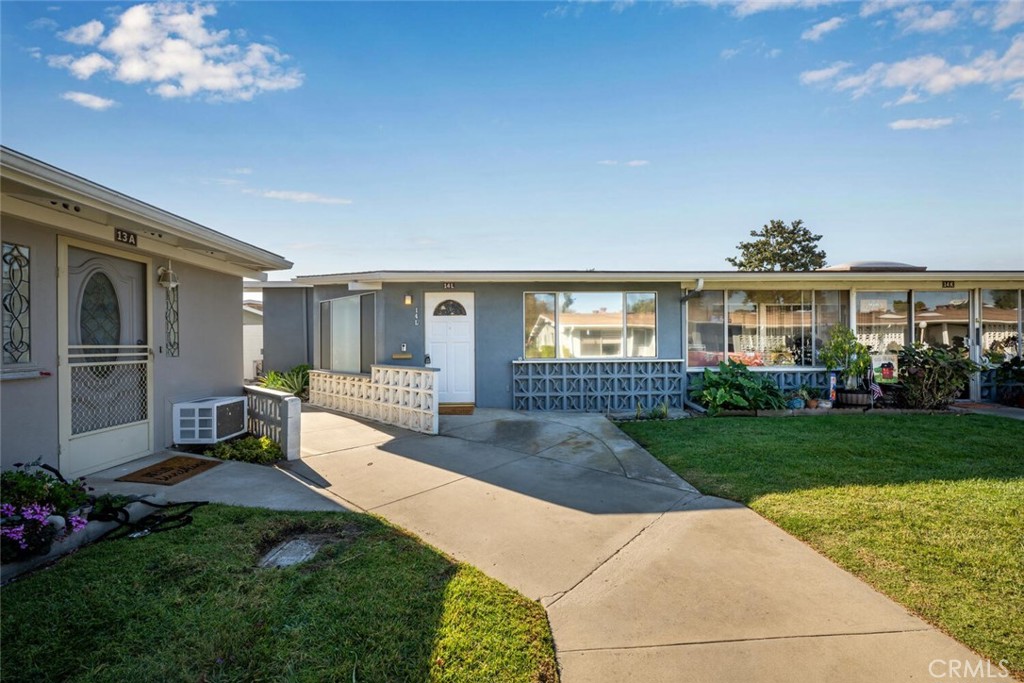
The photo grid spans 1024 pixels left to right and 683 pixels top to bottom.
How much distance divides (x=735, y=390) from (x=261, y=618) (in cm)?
852

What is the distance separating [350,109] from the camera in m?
9.36

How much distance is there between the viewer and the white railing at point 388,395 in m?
7.09

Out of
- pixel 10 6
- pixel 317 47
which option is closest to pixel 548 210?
pixel 317 47

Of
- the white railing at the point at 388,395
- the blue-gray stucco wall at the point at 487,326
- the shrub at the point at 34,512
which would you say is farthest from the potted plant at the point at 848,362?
the shrub at the point at 34,512

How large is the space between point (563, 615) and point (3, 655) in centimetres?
265

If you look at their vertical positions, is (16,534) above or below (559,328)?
below

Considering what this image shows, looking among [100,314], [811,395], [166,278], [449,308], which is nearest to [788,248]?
[811,395]

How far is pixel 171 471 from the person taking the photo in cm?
489

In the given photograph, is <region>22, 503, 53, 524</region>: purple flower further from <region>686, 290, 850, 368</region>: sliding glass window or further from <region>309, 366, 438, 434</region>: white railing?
<region>686, 290, 850, 368</region>: sliding glass window

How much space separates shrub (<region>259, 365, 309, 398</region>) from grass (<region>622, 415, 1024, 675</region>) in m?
7.47

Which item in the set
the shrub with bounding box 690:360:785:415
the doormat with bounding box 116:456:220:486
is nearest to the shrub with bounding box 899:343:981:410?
the shrub with bounding box 690:360:785:415

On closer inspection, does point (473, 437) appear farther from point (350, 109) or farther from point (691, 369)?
point (350, 109)

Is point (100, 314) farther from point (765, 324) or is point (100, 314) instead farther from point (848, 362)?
point (848, 362)

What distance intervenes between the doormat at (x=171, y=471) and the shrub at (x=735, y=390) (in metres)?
7.99
